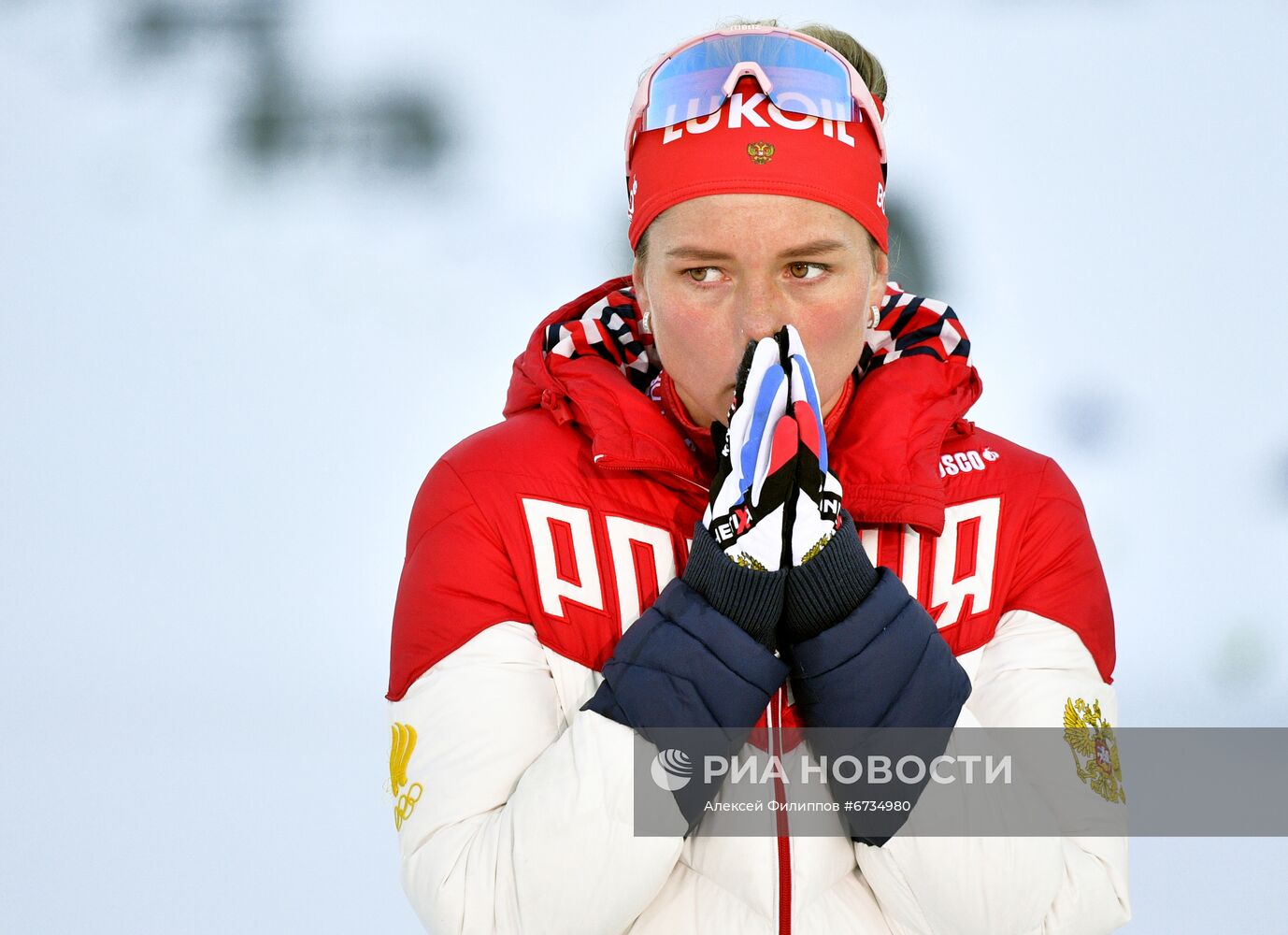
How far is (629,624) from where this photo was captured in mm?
1336

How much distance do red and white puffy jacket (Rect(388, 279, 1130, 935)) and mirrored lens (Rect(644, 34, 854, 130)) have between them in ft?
0.76

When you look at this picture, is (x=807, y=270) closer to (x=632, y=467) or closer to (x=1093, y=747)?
(x=632, y=467)

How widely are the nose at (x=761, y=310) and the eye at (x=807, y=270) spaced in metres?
0.03

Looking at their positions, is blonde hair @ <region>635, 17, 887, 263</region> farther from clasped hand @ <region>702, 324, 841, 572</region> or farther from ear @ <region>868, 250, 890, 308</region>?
clasped hand @ <region>702, 324, 841, 572</region>

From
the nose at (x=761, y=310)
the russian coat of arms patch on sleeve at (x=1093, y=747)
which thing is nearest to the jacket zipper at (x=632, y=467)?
the nose at (x=761, y=310)

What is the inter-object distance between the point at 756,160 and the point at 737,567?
0.40m

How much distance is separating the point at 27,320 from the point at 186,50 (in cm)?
74

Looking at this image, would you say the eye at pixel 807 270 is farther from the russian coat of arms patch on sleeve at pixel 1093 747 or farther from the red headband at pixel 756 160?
the russian coat of arms patch on sleeve at pixel 1093 747

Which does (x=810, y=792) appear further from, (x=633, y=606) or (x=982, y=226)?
(x=982, y=226)

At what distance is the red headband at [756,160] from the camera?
4.30ft

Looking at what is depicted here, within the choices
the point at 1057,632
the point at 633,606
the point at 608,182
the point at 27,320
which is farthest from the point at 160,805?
the point at 1057,632

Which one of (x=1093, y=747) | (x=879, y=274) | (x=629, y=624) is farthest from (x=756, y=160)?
(x=1093, y=747)

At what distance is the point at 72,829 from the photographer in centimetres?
276

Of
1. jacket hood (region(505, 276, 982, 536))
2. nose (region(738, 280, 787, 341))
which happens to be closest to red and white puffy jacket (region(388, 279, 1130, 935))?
jacket hood (region(505, 276, 982, 536))
